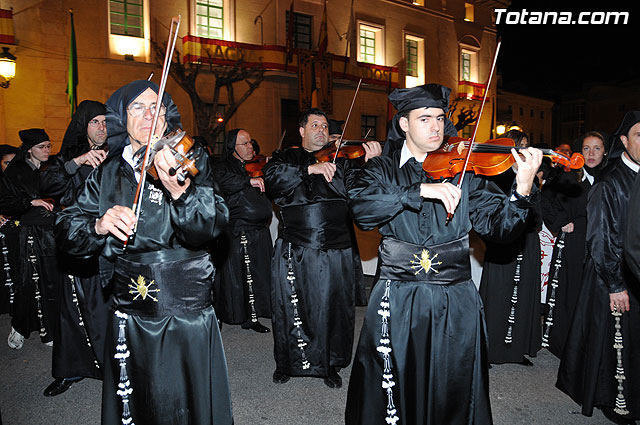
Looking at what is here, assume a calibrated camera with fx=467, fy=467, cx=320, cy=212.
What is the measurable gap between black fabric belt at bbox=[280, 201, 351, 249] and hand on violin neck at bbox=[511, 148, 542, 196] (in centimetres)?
220

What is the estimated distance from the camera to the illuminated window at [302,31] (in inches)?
798

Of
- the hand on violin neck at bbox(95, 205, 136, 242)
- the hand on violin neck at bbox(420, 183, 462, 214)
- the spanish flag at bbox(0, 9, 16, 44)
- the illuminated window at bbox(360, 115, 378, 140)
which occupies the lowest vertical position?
the hand on violin neck at bbox(95, 205, 136, 242)

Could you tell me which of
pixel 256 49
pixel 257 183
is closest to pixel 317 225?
pixel 257 183

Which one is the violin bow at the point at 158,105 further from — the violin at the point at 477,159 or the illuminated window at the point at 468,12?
the illuminated window at the point at 468,12

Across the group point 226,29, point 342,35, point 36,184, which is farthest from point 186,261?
point 342,35

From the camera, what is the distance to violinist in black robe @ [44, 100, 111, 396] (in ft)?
13.8

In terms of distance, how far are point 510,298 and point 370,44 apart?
20.5m

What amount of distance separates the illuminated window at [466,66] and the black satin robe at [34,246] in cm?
2756

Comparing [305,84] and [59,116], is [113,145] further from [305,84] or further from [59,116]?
[305,84]

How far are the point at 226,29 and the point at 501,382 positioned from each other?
684 inches

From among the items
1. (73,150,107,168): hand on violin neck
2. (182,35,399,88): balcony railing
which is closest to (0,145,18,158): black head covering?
(73,150,107,168): hand on violin neck

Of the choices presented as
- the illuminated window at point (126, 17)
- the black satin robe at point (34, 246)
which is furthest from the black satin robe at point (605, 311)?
the illuminated window at point (126, 17)

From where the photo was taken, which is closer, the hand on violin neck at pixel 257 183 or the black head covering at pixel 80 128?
the black head covering at pixel 80 128

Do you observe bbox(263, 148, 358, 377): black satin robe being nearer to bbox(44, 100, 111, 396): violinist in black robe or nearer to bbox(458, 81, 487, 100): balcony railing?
bbox(44, 100, 111, 396): violinist in black robe
